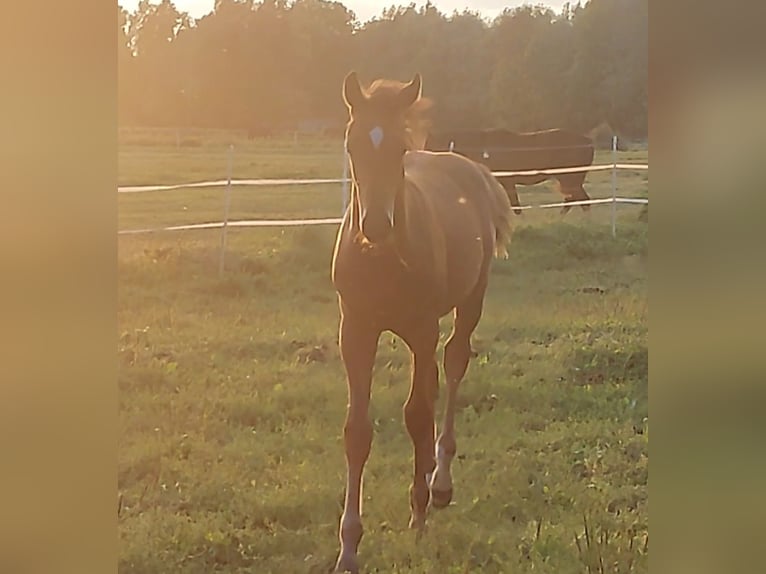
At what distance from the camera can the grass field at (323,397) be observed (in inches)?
78.7

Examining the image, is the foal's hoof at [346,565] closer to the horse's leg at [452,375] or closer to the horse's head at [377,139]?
the horse's leg at [452,375]

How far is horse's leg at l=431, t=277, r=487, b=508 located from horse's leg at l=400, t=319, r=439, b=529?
24 millimetres

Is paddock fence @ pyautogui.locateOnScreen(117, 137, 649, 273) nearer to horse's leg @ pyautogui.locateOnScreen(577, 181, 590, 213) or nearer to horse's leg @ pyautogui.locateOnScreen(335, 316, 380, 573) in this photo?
horse's leg @ pyautogui.locateOnScreen(577, 181, 590, 213)

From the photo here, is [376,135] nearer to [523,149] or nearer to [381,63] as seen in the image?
Result: [381,63]

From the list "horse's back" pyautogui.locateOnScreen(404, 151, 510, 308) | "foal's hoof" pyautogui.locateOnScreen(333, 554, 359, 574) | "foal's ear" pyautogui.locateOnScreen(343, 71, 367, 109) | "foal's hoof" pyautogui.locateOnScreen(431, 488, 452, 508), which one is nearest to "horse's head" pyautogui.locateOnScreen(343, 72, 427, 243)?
"foal's ear" pyautogui.locateOnScreen(343, 71, 367, 109)

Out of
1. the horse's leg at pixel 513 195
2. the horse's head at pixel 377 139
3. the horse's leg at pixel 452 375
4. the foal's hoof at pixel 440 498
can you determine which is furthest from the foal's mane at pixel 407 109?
the foal's hoof at pixel 440 498

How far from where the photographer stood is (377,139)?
1998 mm

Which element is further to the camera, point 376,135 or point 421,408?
point 421,408

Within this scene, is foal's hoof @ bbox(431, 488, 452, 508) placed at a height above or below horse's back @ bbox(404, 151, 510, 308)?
below

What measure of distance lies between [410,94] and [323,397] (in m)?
0.71

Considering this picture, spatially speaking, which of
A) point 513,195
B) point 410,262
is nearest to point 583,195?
point 513,195

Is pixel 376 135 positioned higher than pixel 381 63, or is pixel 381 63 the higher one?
pixel 381 63

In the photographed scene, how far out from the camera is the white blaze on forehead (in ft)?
6.56
